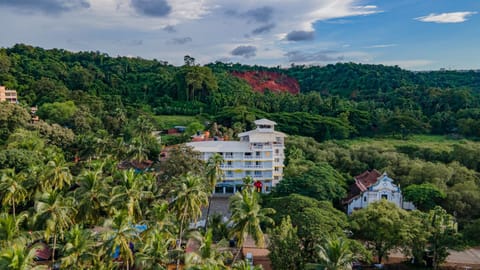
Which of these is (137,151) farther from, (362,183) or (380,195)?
(380,195)

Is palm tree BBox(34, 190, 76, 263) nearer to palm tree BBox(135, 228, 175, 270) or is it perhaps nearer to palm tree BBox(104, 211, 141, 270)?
palm tree BBox(104, 211, 141, 270)

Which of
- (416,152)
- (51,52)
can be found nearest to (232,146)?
(416,152)

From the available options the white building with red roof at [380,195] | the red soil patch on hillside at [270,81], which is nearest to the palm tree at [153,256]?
the white building with red roof at [380,195]

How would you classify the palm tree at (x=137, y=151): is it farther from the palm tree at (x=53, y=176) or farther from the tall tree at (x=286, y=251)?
the tall tree at (x=286, y=251)

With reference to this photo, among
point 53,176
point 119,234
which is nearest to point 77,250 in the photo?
point 119,234

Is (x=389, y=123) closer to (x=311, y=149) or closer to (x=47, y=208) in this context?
(x=311, y=149)

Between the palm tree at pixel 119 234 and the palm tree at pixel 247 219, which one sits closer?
the palm tree at pixel 119 234

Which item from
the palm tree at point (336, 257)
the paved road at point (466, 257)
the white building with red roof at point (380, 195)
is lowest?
the paved road at point (466, 257)
